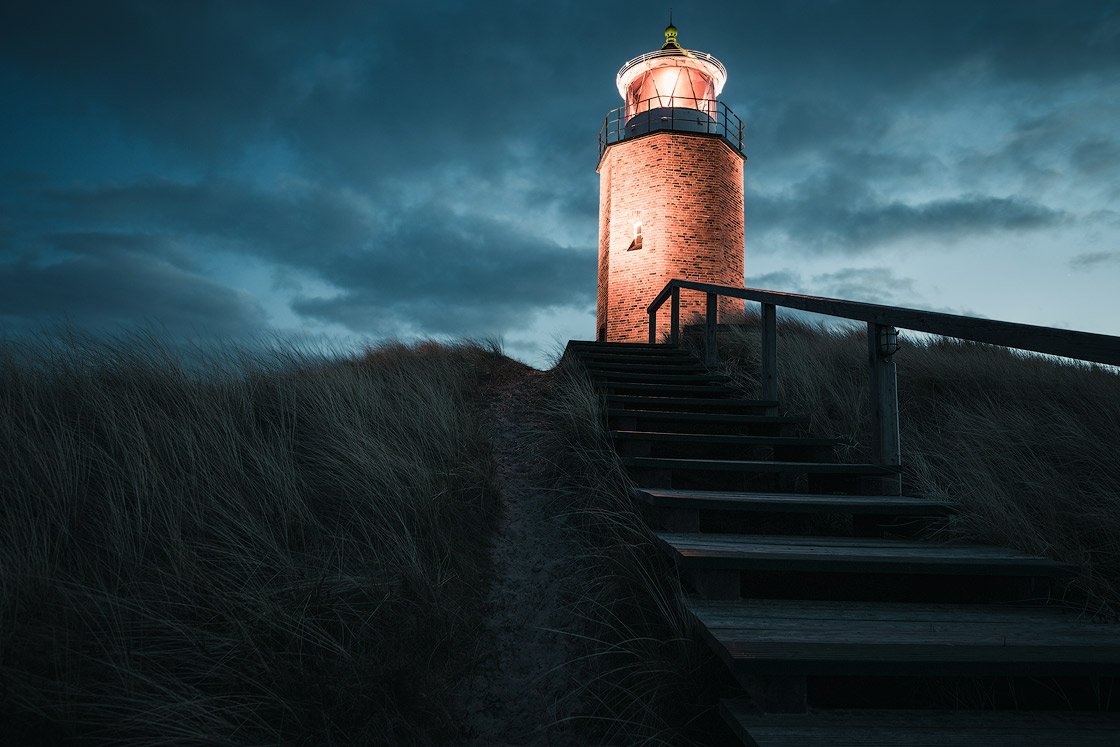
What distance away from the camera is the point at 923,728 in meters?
1.43

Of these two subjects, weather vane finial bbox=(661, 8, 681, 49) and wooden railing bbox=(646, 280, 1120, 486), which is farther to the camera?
weather vane finial bbox=(661, 8, 681, 49)

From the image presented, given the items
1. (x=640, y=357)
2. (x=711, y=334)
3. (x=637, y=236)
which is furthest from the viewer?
(x=637, y=236)

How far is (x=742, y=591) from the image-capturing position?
238cm

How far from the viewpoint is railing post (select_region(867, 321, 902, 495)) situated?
3.18m

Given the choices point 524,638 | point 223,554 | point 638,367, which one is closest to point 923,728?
point 524,638

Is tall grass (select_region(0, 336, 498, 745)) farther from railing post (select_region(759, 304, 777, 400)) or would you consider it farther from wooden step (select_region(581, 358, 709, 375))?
railing post (select_region(759, 304, 777, 400))

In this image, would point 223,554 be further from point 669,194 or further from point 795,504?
point 669,194

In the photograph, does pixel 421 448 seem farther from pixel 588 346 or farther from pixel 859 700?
pixel 588 346


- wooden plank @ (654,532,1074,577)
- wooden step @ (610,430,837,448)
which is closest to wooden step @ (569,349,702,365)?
wooden step @ (610,430,837,448)

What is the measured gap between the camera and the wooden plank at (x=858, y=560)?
2031mm

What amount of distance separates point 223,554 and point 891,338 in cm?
339

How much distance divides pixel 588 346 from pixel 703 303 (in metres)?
7.00

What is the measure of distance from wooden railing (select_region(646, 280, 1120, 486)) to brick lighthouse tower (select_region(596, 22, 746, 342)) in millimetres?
8394

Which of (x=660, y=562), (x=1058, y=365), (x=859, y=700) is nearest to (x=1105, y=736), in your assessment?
(x=859, y=700)
